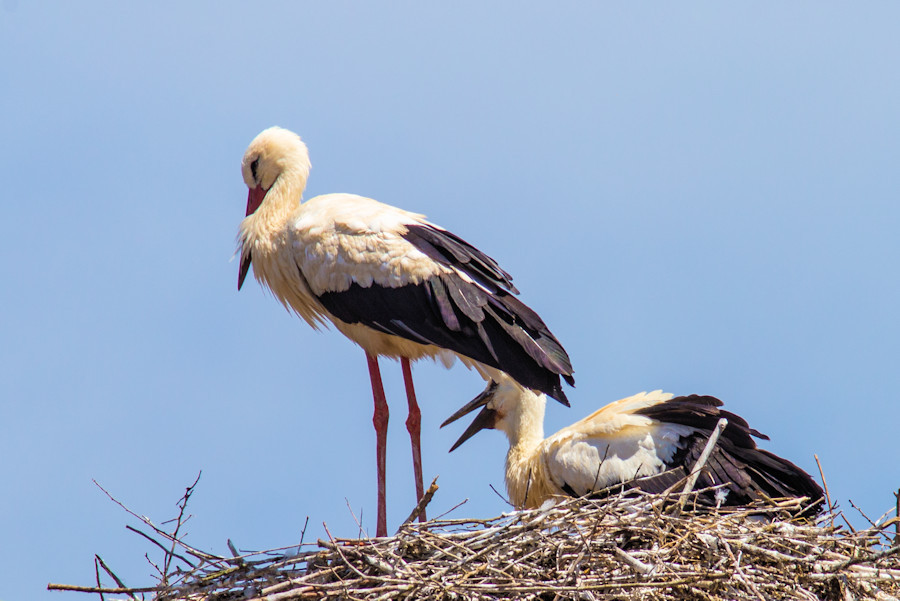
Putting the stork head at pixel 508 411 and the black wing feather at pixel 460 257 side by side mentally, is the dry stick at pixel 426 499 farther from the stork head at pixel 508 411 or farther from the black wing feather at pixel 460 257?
the stork head at pixel 508 411

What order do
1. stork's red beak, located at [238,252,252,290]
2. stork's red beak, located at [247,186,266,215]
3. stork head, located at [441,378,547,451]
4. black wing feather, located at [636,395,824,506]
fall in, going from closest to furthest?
black wing feather, located at [636,395,824,506] → stork's red beak, located at [238,252,252,290] → stork's red beak, located at [247,186,266,215] → stork head, located at [441,378,547,451]

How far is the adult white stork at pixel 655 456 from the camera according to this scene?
587 centimetres

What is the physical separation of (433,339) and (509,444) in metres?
1.49

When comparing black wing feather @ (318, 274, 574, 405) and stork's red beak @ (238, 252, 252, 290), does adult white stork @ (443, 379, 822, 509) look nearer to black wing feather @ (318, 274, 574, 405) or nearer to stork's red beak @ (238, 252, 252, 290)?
black wing feather @ (318, 274, 574, 405)

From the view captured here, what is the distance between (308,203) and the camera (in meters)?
6.22

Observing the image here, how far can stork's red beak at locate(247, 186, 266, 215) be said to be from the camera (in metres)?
6.55

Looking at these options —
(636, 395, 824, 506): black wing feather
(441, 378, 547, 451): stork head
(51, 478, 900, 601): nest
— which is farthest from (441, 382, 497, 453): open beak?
(51, 478, 900, 601): nest

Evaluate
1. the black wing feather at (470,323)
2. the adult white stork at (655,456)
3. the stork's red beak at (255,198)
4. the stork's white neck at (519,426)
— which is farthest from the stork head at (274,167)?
the stork's white neck at (519,426)

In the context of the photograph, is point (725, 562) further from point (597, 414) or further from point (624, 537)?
point (597, 414)

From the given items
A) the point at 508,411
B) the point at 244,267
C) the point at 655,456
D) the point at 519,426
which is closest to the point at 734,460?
the point at 655,456

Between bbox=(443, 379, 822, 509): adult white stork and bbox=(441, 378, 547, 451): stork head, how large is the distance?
289 millimetres

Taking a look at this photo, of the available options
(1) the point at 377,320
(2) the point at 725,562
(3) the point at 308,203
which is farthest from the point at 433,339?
(2) the point at 725,562

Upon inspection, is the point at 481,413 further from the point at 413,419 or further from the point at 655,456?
the point at 655,456

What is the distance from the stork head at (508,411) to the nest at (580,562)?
224 cm
